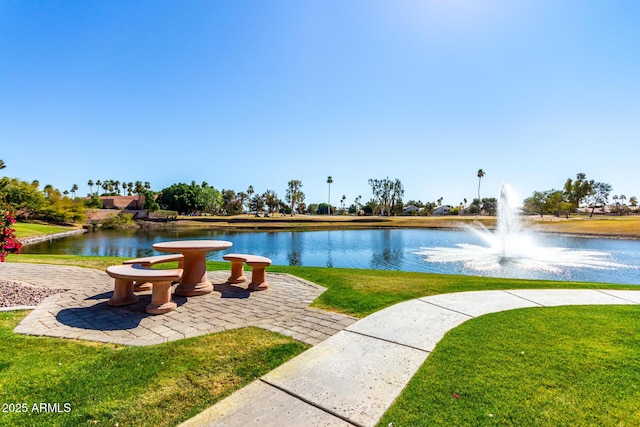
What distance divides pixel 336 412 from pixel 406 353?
1.43 meters

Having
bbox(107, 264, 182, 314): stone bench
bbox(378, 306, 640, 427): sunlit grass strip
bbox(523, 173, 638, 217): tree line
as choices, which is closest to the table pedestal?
bbox(107, 264, 182, 314): stone bench

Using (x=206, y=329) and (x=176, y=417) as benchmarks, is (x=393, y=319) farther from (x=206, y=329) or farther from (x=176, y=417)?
(x=176, y=417)

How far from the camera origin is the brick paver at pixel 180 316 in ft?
14.4

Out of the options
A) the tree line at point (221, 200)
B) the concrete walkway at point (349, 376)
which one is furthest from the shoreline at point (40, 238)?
the concrete walkway at point (349, 376)

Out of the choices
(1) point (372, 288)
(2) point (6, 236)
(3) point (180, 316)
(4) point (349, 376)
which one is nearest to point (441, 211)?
(1) point (372, 288)

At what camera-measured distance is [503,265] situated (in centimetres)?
1553

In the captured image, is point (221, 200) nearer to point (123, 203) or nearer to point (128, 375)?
point (123, 203)

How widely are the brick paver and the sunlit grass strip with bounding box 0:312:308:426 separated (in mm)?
324

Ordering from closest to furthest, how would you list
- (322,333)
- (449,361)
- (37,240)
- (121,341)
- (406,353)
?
(449,361)
(406,353)
(121,341)
(322,333)
(37,240)

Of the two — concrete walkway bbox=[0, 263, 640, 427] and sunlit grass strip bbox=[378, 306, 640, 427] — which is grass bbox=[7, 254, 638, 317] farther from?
sunlit grass strip bbox=[378, 306, 640, 427]

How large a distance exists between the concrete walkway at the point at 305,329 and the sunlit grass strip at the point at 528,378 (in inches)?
11.1

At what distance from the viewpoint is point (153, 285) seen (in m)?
5.34

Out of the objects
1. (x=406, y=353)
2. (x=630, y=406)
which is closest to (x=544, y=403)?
(x=630, y=406)

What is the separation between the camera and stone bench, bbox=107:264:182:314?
5133mm
